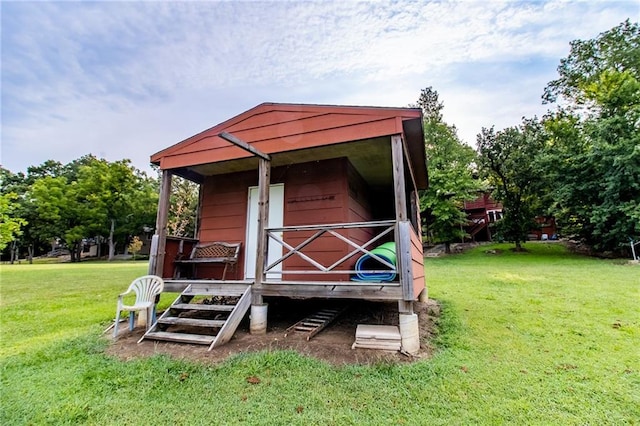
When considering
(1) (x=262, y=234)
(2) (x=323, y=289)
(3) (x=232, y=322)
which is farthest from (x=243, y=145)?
(3) (x=232, y=322)

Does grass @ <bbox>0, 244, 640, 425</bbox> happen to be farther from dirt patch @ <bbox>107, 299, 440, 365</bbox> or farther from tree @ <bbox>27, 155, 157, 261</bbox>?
tree @ <bbox>27, 155, 157, 261</bbox>

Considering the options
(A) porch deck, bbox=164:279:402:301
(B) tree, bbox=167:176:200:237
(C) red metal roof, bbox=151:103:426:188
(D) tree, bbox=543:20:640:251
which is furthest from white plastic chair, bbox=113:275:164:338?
(B) tree, bbox=167:176:200:237

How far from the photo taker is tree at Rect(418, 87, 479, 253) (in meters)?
16.6

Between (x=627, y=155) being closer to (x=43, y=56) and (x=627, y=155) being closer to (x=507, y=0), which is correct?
(x=507, y=0)

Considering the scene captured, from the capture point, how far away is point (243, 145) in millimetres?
4102

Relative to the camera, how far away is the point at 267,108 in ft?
15.3

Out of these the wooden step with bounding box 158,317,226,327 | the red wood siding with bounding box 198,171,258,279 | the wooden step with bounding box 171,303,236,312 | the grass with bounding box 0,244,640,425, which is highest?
the red wood siding with bounding box 198,171,258,279

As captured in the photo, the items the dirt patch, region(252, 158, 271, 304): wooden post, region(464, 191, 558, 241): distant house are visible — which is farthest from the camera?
region(464, 191, 558, 241): distant house

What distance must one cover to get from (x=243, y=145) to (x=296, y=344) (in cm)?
280

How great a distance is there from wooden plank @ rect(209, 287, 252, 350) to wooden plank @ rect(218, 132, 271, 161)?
2.02 metres

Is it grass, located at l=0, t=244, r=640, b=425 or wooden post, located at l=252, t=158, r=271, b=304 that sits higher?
wooden post, located at l=252, t=158, r=271, b=304

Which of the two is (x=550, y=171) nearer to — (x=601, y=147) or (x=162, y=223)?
(x=601, y=147)

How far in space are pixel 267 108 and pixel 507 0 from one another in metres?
6.27

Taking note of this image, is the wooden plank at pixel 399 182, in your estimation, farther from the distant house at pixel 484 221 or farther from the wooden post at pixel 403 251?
the distant house at pixel 484 221
